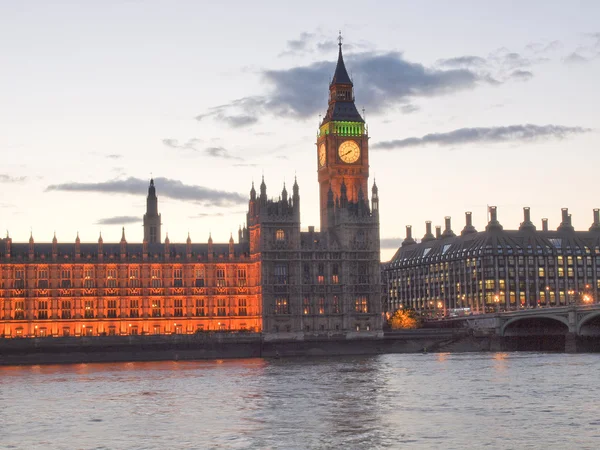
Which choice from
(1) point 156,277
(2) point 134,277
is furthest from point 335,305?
(2) point 134,277

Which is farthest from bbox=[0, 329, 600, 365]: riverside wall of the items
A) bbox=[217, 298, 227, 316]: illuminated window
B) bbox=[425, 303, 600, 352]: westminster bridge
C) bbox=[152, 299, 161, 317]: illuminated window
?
bbox=[152, 299, 161, 317]: illuminated window

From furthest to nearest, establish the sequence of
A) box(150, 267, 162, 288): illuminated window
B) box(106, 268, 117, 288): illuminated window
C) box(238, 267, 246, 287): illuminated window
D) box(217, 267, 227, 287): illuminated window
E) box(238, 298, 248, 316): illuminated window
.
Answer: box(238, 267, 246, 287): illuminated window
box(217, 267, 227, 287): illuminated window
box(238, 298, 248, 316): illuminated window
box(150, 267, 162, 288): illuminated window
box(106, 268, 117, 288): illuminated window

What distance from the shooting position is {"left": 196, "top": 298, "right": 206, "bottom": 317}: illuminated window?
189 m

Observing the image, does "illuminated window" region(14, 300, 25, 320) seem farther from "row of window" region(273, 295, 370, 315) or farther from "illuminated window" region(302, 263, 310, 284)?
"illuminated window" region(302, 263, 310, 284)

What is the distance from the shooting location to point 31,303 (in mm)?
182000

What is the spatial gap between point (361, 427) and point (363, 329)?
385 ft

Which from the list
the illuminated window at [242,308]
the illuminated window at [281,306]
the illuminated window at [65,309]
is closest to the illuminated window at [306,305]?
the illuminated window at [281,306]

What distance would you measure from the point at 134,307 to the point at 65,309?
1197 centimetres

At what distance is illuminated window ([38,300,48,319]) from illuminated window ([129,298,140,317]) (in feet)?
47.6

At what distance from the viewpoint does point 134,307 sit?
187m

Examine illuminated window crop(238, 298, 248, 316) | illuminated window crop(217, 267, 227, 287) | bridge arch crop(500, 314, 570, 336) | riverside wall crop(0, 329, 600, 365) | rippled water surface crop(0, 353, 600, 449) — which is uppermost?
A: illuminated window crop(217, 267, 227, 287)

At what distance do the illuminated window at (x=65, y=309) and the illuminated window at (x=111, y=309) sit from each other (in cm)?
656

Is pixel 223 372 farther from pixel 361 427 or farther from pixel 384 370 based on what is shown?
pixel 361 427

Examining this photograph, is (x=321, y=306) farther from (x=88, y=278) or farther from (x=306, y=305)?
(x=88, y=278)
